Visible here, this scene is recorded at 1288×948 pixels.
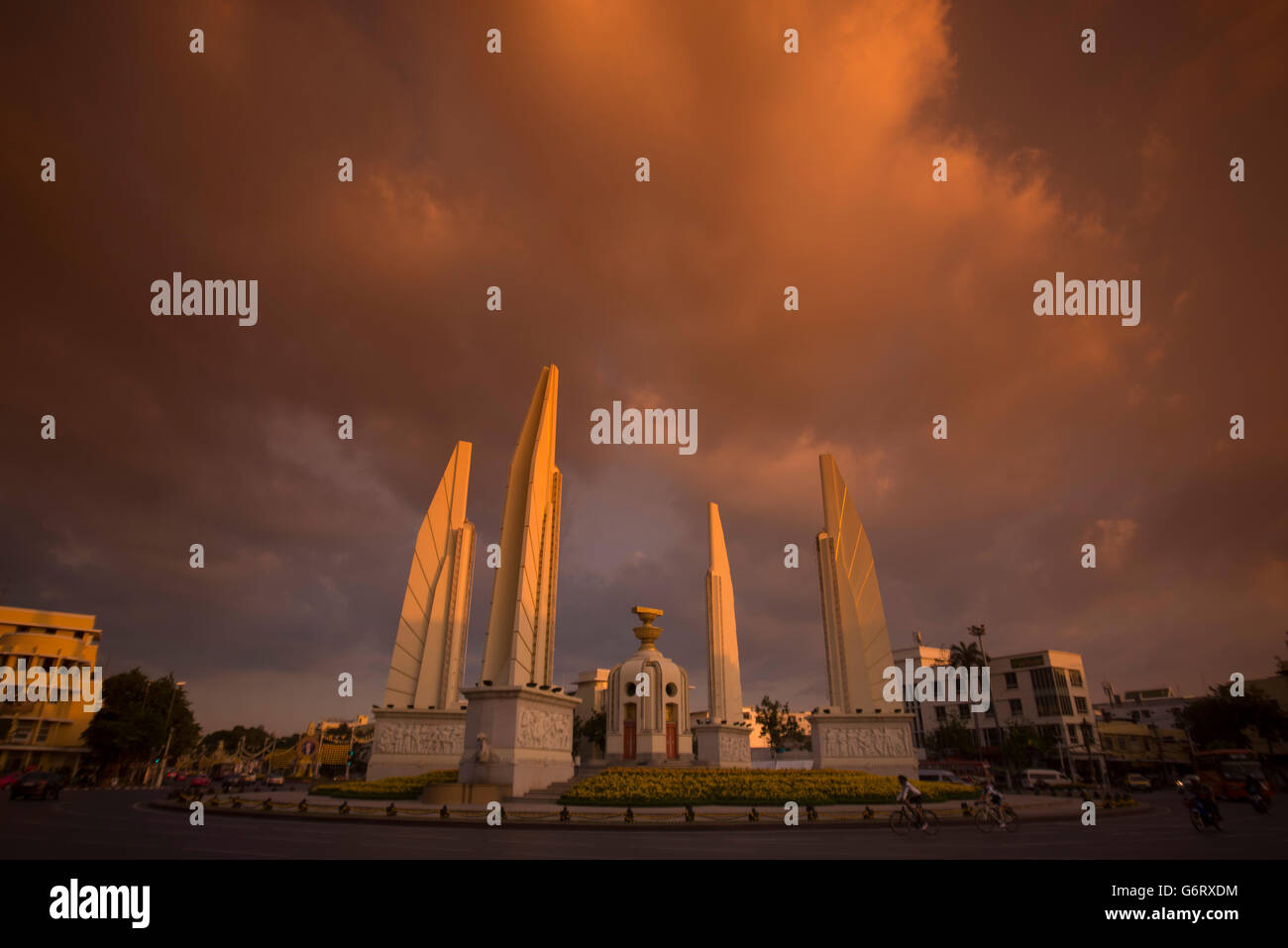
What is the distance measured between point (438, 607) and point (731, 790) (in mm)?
17685

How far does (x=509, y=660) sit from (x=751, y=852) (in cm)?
1189

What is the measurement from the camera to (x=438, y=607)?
98.5ft

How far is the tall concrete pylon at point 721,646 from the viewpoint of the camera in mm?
34219

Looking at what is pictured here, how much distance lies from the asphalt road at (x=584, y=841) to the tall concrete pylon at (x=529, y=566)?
23.5ft

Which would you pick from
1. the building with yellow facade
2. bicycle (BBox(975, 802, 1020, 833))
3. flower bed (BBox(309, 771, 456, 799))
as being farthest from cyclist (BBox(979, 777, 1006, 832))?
the building with yellow facade

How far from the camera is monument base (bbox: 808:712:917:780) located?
25.2 metres

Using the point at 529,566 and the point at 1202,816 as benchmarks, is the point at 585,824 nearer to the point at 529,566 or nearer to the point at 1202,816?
the point at 529,566

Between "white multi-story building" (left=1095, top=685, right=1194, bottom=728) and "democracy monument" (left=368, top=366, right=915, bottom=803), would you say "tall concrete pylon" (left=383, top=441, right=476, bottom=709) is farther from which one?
"white multi-story building" (left=1095, top=685, right=1194, bottom=728)

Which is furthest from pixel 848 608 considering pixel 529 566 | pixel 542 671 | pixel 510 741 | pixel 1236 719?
pixel 1236 719

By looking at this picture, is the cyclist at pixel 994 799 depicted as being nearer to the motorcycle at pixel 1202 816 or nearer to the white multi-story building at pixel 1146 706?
the motorcycle at pixel 1202 816

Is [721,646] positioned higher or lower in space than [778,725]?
higher
